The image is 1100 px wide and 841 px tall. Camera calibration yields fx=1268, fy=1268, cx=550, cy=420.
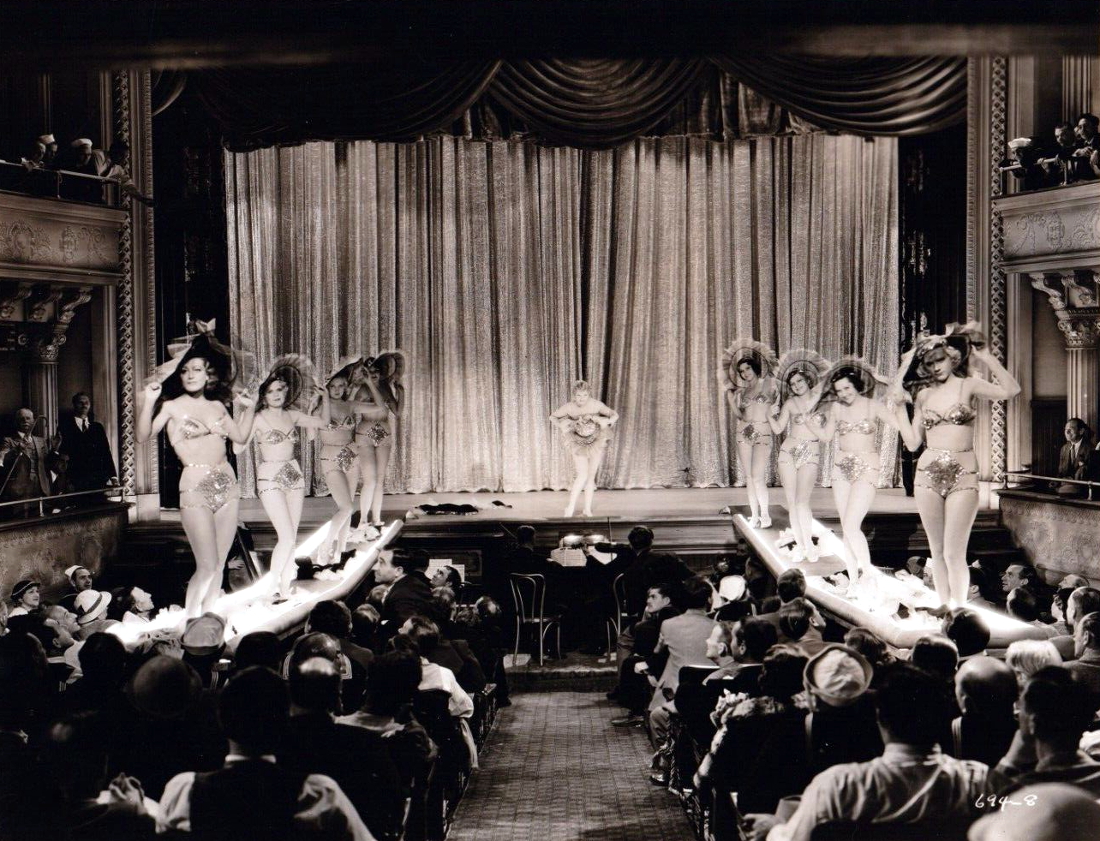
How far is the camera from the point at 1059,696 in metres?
2.94

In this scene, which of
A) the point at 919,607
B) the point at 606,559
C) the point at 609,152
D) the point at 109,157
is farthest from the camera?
the point at 609,152

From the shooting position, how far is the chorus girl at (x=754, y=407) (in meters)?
9.84

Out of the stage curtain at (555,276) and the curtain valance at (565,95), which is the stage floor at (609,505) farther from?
the curtain valance at (565,95)

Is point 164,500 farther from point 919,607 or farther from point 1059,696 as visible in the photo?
point 1059,696

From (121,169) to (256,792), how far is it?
9192mm

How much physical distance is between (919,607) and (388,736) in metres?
4.33

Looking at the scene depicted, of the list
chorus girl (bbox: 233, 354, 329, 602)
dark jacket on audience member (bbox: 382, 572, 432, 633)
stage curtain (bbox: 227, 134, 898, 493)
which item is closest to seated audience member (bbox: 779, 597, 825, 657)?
dark jacket on audience member (bbox: 382, 572, 432, 633)

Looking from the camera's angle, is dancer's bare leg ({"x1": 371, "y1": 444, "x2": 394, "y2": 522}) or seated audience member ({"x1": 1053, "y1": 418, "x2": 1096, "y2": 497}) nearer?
seated audience member ({"x1": 1053, "y1": 418, "x2": 1096, "y2": 497})

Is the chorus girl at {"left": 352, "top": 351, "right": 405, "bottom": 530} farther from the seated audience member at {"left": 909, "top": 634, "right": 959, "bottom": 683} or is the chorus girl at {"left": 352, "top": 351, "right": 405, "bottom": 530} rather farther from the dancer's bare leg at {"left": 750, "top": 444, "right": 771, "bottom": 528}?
the seated audience member at {"left": 909, "top": 634, "right": 959, "bottom": 683}

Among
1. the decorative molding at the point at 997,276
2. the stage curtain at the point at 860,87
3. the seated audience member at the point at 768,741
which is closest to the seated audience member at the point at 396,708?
the seated audience member at the point at 768,741

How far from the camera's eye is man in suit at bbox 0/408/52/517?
9539 mm

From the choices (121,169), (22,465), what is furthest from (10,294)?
(121,169)

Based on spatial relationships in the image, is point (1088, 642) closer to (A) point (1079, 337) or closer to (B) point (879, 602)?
(B) point (879, 602)

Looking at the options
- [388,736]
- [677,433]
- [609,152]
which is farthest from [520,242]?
[388,736]
